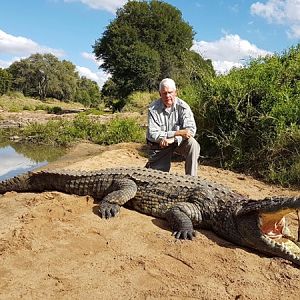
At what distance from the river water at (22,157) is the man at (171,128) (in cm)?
425

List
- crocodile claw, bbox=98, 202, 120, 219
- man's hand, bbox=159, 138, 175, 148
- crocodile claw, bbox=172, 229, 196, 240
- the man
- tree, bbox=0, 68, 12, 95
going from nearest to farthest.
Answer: crocodile claw, bbox=172, 229, 196, 240 < crocodile claw, bbox=98, 202, 120, 219 < man's hand, bbox=159, 138, 175, 148 < the man < tree, bbox=0, 68, 12, 95

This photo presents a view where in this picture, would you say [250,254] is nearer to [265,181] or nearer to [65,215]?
[65,215]

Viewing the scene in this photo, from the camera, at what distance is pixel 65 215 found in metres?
4.77

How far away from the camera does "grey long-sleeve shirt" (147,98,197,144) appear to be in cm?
591

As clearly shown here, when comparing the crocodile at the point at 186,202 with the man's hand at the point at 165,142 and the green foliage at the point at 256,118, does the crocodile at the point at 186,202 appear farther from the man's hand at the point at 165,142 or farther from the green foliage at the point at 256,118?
the green foliage at the point at 256,118

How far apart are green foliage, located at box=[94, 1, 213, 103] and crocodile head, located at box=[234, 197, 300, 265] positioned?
27.3 meters

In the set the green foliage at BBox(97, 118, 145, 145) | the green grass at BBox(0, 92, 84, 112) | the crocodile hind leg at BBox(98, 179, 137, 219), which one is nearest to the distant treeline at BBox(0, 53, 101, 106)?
the green grass at BBox(0, 92, 84, 112)

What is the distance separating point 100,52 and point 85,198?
3012 centimetres

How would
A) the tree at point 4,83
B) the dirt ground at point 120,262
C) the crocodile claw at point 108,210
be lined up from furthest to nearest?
the tree at point 4,83 → the crocodile claw at point 108,210 → the dirt ground at point 120,262

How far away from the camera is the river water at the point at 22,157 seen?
32.1ft

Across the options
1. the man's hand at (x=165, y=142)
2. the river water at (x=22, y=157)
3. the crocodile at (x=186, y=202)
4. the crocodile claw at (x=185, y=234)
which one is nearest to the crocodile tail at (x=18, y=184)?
the crocodile at (x=186, y=202)

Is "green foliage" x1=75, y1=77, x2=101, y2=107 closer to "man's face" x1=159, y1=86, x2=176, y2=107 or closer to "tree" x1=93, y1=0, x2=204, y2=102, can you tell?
"tree" x1=93, y1=0, x2=204, y2=102

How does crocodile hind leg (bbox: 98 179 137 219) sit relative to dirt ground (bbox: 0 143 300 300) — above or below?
above

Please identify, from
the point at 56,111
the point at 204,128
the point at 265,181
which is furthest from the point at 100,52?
the point at 265,181
